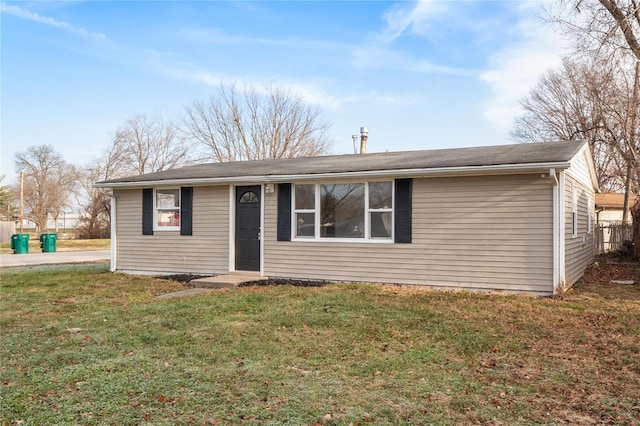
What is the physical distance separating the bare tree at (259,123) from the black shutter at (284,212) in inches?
758

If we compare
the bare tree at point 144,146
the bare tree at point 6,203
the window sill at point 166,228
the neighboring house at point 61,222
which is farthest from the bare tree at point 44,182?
the window sill at point 166,228

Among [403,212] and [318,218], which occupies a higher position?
[403,212]

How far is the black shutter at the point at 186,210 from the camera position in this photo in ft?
37.7

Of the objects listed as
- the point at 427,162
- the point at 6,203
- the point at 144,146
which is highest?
the point at 144,146

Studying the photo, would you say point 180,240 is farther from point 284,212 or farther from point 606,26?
point 606,26

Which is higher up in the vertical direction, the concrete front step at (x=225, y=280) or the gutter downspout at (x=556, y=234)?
the gutter downspout at (x=556, y=234)

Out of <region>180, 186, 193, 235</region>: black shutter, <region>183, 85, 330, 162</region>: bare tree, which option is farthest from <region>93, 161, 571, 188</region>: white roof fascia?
<region>183, 85, 330, 162</region>: bare tree

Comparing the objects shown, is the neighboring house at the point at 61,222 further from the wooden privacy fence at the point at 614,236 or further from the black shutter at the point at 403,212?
the wooden privacy fence at the point at 614,236

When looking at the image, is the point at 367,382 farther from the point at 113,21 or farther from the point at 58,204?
the point at 58,204

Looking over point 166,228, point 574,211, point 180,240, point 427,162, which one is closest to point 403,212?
point 427,162

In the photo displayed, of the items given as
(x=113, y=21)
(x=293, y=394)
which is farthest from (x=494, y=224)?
→ (x=113, y=21)

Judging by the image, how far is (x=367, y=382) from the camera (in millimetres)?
3992

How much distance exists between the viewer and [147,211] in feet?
39.4

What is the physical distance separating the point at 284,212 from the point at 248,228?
42.8 inches
